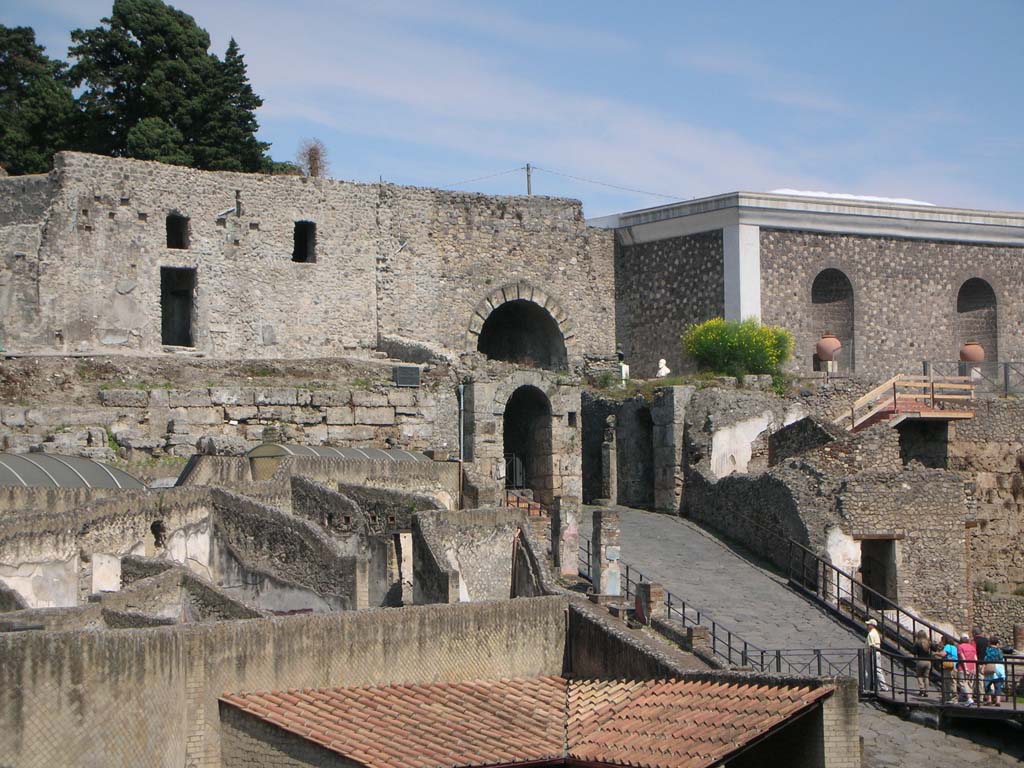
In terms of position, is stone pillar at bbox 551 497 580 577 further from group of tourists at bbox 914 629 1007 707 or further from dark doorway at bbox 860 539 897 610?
dark doorway at bbox 860 539 897 610

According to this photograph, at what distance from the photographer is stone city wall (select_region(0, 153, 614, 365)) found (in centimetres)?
3175

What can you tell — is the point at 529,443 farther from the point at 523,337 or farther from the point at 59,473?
the point at 59,473

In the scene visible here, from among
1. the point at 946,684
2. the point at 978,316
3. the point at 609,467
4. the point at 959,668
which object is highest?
the point at 978,316

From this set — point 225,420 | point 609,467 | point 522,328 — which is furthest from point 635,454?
point 225,420

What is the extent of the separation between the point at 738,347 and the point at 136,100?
14563 mm

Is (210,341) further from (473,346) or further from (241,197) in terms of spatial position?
(473,346)

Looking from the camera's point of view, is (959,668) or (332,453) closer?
(959,668)

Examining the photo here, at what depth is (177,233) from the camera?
111 feet

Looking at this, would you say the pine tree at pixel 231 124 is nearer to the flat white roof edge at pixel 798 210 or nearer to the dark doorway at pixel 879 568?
the flat white roof edge at pixel 798 210

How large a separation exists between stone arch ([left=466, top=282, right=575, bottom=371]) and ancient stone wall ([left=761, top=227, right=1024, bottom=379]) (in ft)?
13.9

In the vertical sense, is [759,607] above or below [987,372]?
below

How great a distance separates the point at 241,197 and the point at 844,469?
39.2ft

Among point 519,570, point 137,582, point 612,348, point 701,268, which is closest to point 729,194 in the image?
point 701,268

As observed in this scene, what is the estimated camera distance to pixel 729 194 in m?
37.1
